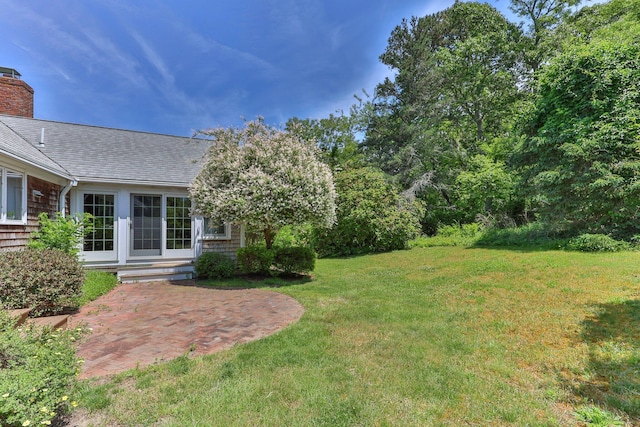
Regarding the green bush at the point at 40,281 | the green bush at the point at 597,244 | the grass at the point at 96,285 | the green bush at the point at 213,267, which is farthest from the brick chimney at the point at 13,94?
the green bush at the point at 597,244

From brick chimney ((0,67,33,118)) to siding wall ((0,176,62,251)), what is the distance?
5517 millimetres

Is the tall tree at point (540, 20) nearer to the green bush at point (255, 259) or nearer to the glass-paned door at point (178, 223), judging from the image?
the green bush at point (255, 259)

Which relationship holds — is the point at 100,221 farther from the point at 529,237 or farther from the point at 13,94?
the point at 529,237

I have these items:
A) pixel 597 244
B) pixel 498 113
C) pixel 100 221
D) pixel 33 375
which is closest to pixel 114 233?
pixel 100 221

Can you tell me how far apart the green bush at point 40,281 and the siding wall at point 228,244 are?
456cm

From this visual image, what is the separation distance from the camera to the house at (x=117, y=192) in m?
8.08

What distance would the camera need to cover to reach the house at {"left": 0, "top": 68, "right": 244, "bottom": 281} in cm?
808

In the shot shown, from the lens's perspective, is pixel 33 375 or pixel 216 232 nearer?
pixel 33 375

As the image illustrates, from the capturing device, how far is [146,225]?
30.8 ft

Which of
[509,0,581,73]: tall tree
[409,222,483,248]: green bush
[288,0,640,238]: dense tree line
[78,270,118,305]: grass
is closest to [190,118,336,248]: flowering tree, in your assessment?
[288,0,640,238]: dense tree line

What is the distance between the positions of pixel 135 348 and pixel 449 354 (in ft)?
12.5

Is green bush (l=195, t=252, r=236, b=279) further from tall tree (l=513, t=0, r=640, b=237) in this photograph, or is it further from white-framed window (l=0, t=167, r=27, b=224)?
tall tree (l=513, t=0, r=640, b=237)

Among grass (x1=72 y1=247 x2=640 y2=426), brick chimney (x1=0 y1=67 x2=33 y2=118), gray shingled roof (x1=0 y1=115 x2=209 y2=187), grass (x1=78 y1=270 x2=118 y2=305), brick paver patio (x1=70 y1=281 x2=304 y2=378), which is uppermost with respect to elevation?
brick chimney (x1=0 y1=67 x2=33 y2=118)

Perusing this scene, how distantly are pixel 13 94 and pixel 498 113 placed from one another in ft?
79.6
